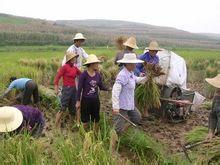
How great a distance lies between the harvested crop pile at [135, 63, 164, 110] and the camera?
770 centimetres

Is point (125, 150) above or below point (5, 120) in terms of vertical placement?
below

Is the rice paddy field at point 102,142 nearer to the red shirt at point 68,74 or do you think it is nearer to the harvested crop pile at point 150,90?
the harvested crop pile at point 150,90

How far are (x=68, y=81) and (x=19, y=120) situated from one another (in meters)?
2.21

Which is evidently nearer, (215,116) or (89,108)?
(215,116)

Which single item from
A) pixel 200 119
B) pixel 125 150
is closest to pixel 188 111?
pixel 200 119

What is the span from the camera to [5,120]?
5016 mm

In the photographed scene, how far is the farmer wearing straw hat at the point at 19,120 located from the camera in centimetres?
498

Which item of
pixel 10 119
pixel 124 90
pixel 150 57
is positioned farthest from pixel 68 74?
pixel 10 119

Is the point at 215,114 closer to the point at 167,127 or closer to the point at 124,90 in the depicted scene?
the point at 124,90

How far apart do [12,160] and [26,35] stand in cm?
3190

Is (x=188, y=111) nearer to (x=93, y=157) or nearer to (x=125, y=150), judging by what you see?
(x=125, y=150)

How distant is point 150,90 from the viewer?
776 cm

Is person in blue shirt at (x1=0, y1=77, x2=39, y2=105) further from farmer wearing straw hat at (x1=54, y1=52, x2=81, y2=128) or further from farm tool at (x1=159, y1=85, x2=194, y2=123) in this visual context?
farm tool at (x1=159, y1=85, x2=194, y2=123)

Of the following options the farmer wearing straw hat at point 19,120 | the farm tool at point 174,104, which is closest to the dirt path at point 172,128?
the farm tool at point 174,104
